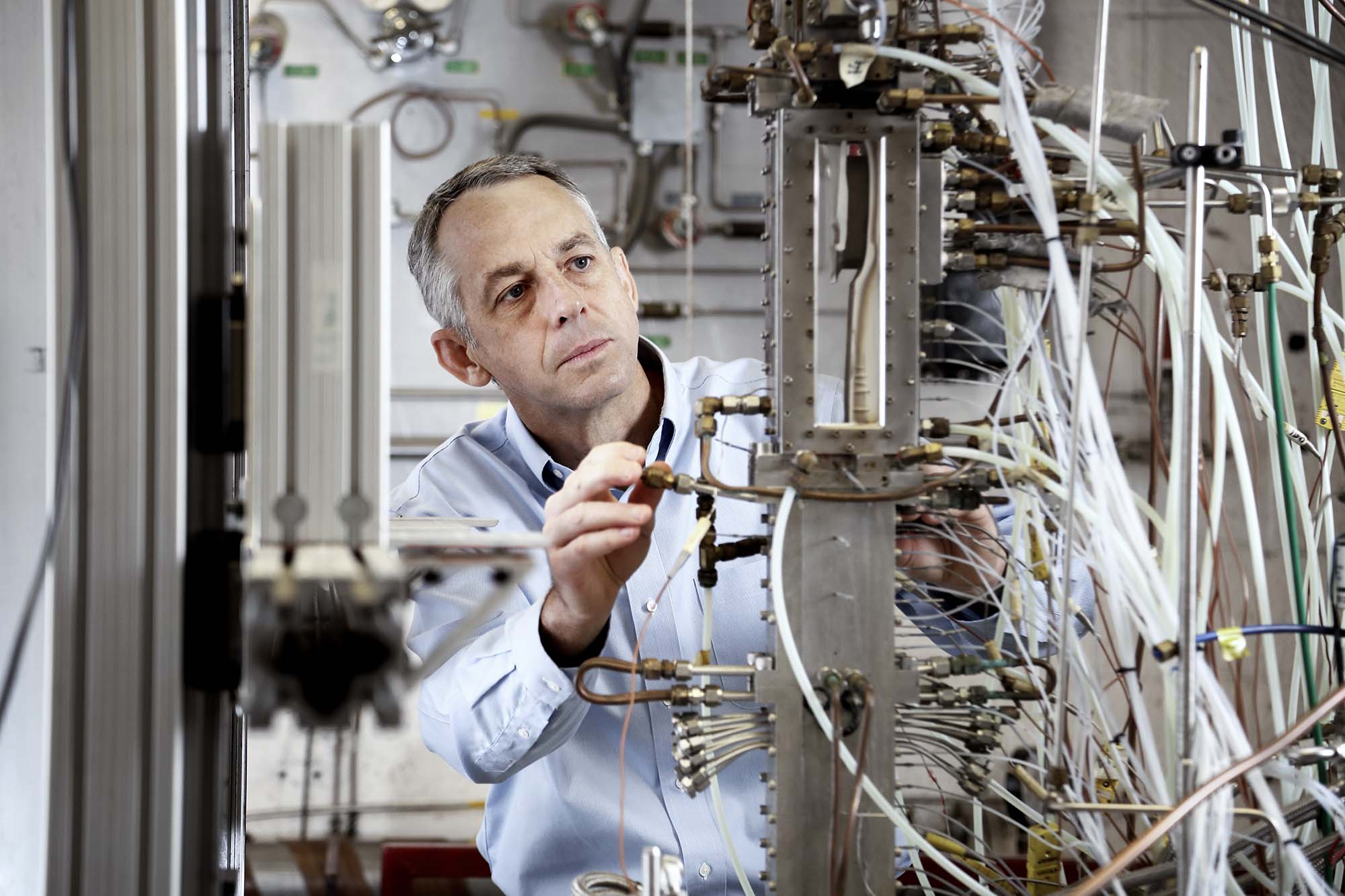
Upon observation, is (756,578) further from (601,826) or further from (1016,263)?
(1016,263)

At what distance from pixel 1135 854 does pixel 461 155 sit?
7.42 ft

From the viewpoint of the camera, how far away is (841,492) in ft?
2.80

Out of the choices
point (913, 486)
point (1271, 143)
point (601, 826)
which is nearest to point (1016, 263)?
point (913, 486)

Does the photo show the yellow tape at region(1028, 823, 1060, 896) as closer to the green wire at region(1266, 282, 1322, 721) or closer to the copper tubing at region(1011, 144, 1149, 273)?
the green wire at region(1266, 282, 1322, 721)

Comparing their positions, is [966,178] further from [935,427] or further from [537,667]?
[537,667]

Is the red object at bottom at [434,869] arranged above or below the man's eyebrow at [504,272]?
below

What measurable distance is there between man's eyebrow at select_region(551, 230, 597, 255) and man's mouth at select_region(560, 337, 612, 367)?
138 mm

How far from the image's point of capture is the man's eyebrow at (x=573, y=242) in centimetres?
146

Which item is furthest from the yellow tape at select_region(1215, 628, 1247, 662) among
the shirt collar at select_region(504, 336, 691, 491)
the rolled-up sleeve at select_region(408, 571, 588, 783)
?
the shirt collar at select_region(504, 336, 691, 491)

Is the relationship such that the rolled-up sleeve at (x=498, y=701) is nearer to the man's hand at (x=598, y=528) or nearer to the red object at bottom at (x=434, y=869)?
the man's hand at (x=598, y=528)

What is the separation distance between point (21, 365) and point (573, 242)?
74 centimetres

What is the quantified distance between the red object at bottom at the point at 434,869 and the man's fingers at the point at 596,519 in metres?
1.17

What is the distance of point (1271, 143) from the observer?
2268 millimetres

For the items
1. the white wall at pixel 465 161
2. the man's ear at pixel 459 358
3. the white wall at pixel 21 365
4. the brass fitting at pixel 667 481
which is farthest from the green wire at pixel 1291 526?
the white wall at pixel 465 161
